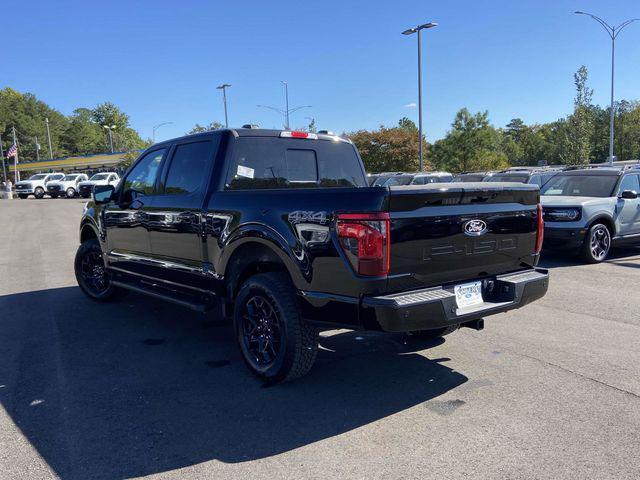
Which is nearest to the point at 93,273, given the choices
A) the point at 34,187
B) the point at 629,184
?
the point at 629,184

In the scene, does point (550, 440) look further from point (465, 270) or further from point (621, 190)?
point (621, 190)

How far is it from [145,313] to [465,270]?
13.8 feet

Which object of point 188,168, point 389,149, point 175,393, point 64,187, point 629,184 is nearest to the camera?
point 175,393

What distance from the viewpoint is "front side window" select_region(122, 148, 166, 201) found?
5605 millimetres

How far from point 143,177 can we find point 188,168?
99 cm

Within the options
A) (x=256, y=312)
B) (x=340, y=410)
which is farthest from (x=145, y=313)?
(x=340, y=410)

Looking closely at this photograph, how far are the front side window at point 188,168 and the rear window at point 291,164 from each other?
325 mm

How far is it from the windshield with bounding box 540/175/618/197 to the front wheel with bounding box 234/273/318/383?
331 inches

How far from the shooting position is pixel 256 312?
4270 millimetres

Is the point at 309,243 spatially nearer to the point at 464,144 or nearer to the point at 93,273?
the point at 93,273

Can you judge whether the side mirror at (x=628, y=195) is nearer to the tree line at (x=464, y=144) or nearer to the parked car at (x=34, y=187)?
the tree line at (x=464, y=144)

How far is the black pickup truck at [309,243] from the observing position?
342cm

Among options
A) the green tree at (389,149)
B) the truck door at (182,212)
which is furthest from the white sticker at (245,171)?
the green tree at (389,149)

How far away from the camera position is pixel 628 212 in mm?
9992
